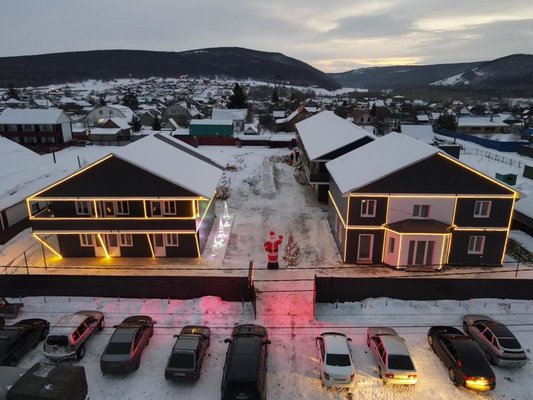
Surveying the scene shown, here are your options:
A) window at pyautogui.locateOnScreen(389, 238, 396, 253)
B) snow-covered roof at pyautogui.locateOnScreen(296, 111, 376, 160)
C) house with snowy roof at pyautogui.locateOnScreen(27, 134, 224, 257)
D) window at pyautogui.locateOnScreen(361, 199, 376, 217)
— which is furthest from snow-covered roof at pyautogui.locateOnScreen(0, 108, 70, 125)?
window at pyautogui.locateOnScreen(389, 238, 396, 253)

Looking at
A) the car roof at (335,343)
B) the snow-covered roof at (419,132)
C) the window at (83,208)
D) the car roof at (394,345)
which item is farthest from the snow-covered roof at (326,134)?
the snow-covered roof at (419,132)

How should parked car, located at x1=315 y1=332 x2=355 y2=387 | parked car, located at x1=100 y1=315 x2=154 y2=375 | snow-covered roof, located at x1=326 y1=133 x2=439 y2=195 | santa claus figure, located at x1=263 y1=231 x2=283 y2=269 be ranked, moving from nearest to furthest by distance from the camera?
parked car, located at x1=315 y1=332 x2=355 y2=387, parked car, located at x1=100 y1=315 x2=154 y2=375, snow-covered roof, located at x1=326 y1=133 x2=439 y2=195, santa claus figure, located at x1=263 y1=231 x2=283 y2=269

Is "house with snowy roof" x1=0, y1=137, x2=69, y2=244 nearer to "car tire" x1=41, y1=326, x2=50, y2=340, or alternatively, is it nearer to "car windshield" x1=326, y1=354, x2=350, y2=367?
"car tire" x1=41, y1=326, x2=50, y2=340

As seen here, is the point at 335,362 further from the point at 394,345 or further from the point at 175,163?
the point at 175,163

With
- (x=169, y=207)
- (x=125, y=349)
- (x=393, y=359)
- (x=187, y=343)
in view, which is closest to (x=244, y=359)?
(x=187, y=343)

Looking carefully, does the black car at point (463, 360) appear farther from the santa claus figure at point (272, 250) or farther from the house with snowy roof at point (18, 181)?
the house with snowy roof at point (18, 181)

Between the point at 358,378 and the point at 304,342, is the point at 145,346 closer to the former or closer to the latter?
the point at 304,342

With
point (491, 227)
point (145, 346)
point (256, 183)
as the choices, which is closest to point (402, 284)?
point (491, 227)
